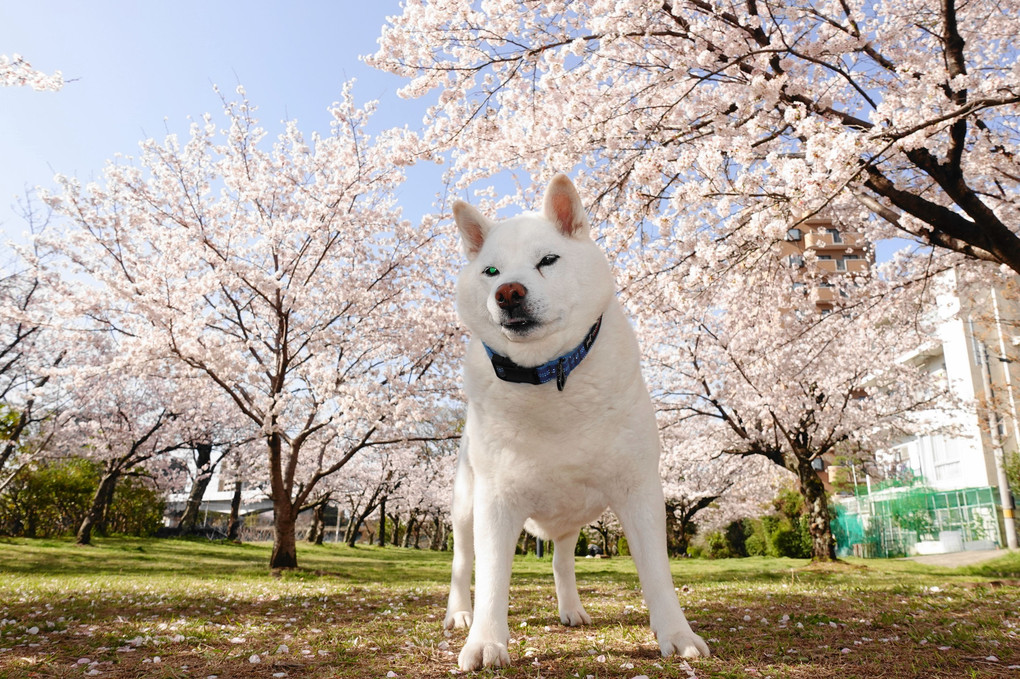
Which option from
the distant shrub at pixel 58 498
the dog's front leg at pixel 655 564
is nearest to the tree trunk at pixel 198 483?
the distant shrub at pixel 58 498

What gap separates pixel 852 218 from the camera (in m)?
12.2

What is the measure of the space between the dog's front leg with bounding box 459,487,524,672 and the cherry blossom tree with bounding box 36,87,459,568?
9722mm

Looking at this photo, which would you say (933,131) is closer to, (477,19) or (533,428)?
(533,428)

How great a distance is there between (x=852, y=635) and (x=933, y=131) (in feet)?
13.6

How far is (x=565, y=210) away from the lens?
134 inches

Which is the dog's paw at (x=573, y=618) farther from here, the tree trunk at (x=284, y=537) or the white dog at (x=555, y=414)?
the tree trunk at (x=284, y=537)

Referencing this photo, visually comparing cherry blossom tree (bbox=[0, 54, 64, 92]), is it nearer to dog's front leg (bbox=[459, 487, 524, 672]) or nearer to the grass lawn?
the grass lawn

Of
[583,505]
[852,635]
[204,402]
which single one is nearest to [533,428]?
[583,505]

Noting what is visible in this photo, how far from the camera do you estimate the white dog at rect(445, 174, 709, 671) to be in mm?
3162

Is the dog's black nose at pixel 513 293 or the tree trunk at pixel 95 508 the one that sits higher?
the dog's black nose at pixel 513 293

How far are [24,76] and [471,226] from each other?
634 cm

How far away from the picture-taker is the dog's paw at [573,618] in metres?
4.44

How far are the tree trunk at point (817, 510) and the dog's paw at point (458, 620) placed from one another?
49.0 feet

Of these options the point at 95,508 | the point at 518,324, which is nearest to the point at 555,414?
the point at 518,324
